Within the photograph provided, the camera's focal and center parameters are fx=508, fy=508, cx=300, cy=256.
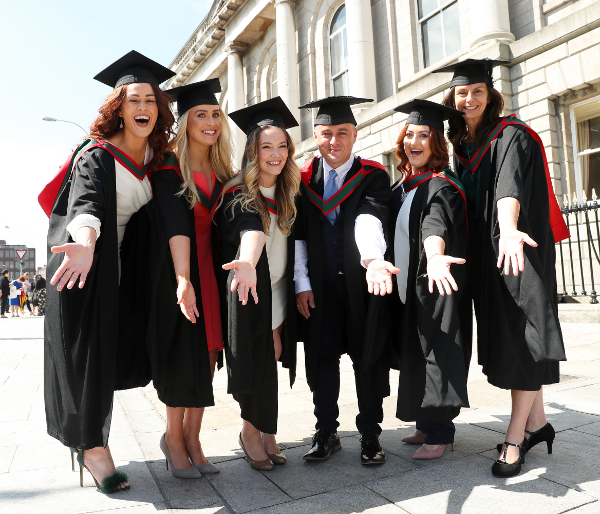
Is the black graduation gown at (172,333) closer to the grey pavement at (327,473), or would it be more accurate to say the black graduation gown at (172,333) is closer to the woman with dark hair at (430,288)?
the grey pavement at (327,473)

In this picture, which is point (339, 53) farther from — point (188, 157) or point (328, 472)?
point (328, 472)

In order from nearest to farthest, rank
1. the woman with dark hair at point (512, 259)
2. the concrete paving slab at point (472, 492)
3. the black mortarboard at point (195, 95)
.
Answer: the concrete paving slab at point (472, 492)
the woman with dark hair at point (512, 259)
the black mortarboard at point (195, 95)

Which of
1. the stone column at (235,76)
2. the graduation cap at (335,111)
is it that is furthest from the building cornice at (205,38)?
the graduation cap at (335,111)

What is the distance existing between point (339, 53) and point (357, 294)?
13.6 meters

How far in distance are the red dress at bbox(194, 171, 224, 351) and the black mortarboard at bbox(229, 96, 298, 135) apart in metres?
0.45

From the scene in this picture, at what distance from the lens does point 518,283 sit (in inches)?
99.4

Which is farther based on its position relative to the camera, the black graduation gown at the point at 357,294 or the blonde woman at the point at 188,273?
the black graduation gown at the point at 357,294

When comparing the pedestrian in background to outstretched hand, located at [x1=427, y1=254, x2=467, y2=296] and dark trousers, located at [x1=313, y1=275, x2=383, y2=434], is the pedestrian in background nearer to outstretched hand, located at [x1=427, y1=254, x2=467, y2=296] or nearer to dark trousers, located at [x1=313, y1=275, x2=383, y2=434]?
dark trousers, located at [x1=313, y1=275, x2=383, y2=434]

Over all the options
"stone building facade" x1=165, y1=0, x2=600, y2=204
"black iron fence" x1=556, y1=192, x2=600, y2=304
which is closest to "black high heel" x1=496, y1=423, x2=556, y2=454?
"black iron fence" x1=556, y1=192, x2=600, y2=304

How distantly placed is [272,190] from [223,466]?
158 centimetres

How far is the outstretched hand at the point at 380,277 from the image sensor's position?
2.54 metres

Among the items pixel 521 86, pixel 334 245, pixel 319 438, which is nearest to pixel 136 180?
pixel 334 245

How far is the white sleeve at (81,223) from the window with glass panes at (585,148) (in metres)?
9.64

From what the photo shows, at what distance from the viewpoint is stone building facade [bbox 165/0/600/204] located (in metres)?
9.38
